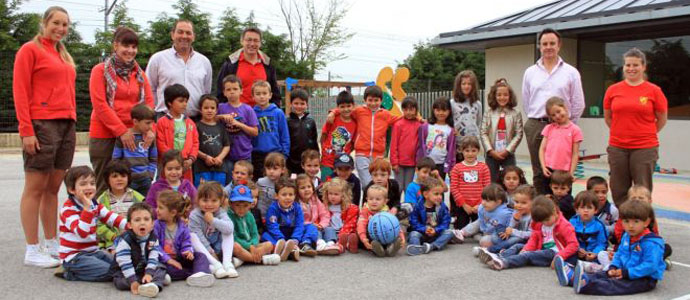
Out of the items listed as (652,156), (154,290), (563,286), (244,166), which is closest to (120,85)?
(244,166)

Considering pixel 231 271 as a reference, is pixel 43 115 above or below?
above

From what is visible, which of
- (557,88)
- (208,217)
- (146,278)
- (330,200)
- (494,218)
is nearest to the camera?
(146,278)

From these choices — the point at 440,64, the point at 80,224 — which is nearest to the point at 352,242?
the point at 80,224

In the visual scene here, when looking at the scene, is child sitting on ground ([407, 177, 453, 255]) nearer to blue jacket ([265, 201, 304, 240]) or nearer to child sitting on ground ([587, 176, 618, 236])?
blue jacket ([265, 201, 304, 240])

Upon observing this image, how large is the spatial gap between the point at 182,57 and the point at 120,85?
3.01 ft

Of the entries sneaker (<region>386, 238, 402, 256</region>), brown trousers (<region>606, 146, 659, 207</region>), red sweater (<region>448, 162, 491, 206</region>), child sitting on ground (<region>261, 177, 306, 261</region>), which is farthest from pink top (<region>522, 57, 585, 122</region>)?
child sitting on ground (<region>261, 177, 306, 261</region>)

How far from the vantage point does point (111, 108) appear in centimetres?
566

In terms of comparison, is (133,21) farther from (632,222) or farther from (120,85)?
(632,222)

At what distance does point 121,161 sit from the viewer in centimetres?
528

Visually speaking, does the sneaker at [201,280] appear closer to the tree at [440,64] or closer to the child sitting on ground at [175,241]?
the child sitting on ground at [175,241]

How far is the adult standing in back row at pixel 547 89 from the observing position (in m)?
6.54

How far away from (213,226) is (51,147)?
60.5 inches

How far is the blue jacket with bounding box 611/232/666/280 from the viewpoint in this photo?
180 inches

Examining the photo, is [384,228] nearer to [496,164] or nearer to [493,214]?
[493,214]
